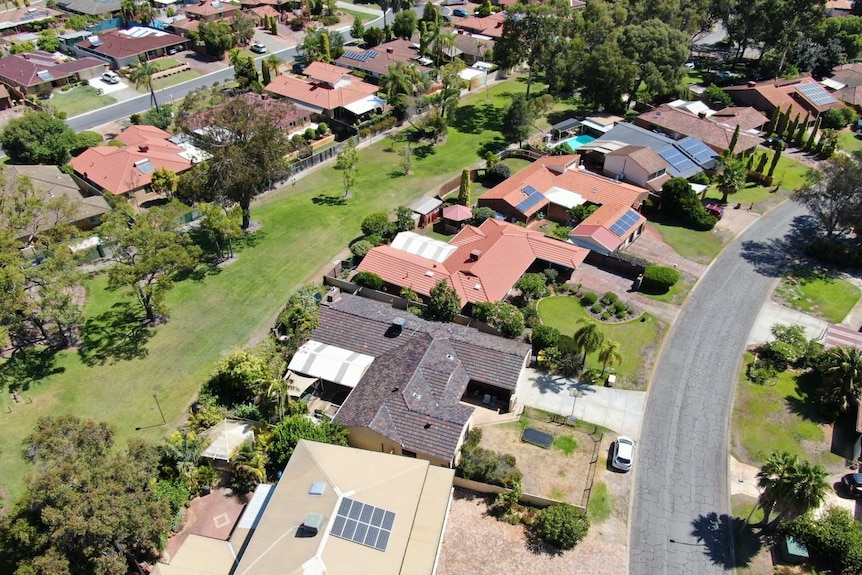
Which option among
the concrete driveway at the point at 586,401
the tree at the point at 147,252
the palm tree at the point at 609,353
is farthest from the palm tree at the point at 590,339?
the tree at the point at 147,252

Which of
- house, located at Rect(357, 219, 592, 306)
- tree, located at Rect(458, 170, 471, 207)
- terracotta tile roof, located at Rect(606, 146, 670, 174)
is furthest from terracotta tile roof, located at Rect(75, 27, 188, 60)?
terracotta tile roof, located at Rect(606, 146, 670, 174)

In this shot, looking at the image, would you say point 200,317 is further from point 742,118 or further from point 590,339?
point 742,118

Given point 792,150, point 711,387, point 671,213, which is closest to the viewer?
point 711,387

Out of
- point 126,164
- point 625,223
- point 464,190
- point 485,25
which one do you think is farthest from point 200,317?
point 485,25

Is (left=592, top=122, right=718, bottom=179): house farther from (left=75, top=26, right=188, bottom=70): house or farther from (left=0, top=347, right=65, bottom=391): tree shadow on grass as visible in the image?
(left=75, top=26, right=188, bottom=70): house

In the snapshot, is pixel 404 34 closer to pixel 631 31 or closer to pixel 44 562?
pixel 631 31

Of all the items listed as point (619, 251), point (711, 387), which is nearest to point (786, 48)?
point (619, 251)
